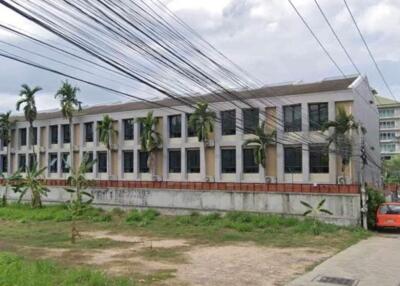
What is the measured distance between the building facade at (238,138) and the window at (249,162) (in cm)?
8

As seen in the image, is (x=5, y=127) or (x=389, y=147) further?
(x=389, y=147)

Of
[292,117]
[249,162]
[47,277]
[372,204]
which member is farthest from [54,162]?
[47,277]

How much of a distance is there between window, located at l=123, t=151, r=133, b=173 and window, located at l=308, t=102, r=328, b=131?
61.0 feet

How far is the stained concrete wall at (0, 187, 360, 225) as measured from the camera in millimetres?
26859

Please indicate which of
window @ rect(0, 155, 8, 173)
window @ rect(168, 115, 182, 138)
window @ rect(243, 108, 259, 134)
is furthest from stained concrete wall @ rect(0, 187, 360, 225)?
window @ rect(0, 155, 8, 173)

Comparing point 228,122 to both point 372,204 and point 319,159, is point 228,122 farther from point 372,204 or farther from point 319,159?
point 372,204

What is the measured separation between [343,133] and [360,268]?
20.8 meters

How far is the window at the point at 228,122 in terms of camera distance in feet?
133

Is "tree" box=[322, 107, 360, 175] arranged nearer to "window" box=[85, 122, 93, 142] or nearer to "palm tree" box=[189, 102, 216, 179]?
"palm tree" box=[189, 102, 216, 179]

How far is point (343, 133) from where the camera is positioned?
34406 mm

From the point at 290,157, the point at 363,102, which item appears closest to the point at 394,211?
the point at 290,157

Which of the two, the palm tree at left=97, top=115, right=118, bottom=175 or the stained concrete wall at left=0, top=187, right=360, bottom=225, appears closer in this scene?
the stained concrete wall at left=0, top=187, right=360, bottom=225

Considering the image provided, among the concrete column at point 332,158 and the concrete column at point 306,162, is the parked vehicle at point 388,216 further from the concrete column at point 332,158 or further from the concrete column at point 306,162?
the concrete column at point 306,162

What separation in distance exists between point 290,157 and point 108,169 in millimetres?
19278
